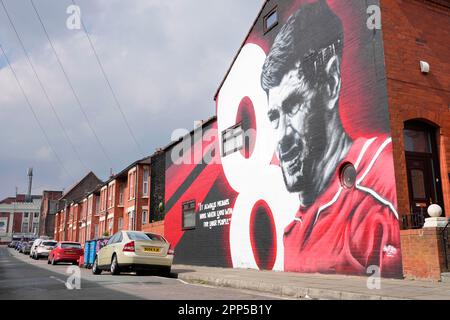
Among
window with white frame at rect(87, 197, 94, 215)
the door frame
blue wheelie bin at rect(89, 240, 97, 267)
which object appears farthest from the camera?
window with white frame at rect(87, 197, 94, 215)

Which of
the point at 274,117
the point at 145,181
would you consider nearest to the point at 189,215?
the point at 274,117

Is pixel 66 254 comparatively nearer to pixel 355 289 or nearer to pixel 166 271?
pixel 166 271

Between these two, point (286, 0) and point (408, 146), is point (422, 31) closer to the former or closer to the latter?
point (408, 146)

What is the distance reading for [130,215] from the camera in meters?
34.0

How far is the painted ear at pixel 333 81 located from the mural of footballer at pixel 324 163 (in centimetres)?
3

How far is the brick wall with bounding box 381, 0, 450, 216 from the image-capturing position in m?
11.1

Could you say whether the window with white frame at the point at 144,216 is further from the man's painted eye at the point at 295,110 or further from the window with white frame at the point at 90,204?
the man's painted eye at the point at 295,110

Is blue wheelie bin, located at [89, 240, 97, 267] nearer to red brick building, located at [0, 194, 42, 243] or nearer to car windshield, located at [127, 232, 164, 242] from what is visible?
car windshield, located at [127, 232, 164, 242]

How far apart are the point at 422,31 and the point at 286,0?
5.01m

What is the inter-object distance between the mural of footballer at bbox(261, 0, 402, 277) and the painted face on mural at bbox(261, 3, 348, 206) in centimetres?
3

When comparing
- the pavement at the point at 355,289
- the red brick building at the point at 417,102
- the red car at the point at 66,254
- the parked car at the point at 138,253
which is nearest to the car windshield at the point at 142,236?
the parked car at the point at 138,253

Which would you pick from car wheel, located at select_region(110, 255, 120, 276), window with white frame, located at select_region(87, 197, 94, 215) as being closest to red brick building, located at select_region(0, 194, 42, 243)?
window with white frame, located at select_region(87, 197, 94, 215)

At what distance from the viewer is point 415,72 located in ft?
39.0
